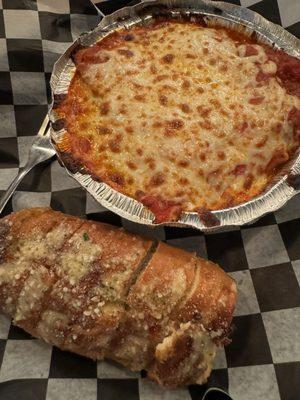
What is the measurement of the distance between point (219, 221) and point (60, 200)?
114cm

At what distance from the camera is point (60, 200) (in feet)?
10.1

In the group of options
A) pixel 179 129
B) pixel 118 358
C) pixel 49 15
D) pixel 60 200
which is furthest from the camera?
pixel 49 15

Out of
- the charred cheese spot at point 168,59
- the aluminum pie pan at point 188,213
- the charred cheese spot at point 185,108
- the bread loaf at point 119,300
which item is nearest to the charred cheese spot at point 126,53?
the charred cheese spot at point 168,59

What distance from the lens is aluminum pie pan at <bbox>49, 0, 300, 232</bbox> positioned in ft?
8.16

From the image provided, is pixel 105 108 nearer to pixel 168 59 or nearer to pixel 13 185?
pixel 168 59

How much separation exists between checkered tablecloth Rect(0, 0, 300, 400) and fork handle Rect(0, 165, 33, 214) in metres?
0.10

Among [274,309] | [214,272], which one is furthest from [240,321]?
[214,272]

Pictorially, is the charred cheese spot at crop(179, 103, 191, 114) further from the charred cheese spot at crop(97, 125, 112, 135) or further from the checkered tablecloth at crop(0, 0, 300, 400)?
the checkered tablecloth at crop(0, 0, 300, 400)

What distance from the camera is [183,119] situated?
8.62 feet

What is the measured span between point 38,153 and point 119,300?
1.29 metres

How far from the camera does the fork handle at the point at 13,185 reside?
2.92 metres

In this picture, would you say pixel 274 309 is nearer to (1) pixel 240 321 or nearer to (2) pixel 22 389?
(1) pixel 240 321

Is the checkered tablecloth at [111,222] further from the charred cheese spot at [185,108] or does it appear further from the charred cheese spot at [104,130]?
the charred cheese spot at [185,108]

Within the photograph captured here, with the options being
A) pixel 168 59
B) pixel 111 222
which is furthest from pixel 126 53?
pixel 111 222
